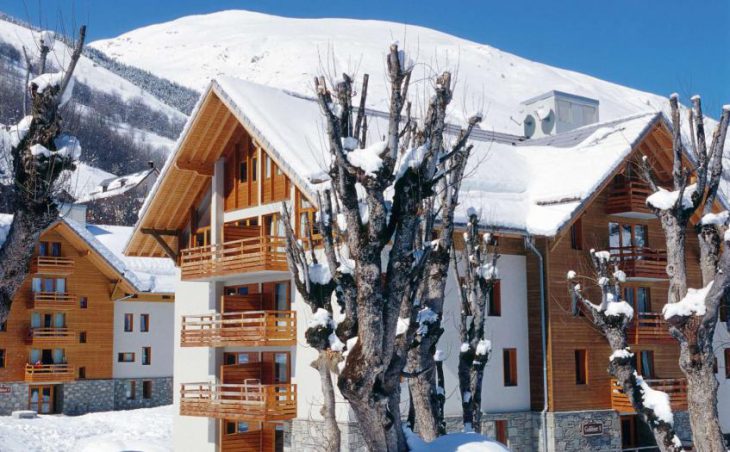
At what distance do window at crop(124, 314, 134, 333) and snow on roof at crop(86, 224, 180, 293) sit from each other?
2.23 meters

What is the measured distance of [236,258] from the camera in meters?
28.4

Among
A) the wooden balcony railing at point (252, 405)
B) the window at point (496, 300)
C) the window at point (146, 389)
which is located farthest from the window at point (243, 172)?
the window at point (146, 389)

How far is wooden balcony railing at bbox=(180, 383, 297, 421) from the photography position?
26.5 m

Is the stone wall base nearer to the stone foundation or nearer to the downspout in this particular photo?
the stone foundation

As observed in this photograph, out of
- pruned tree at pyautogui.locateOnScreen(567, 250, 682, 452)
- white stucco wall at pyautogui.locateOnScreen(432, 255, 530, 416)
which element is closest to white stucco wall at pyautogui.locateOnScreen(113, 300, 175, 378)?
white stucco wall at pyautogui.locateOnScreen(432, 255, 530, 416)

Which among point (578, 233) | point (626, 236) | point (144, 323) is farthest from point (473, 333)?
point (144, 323)

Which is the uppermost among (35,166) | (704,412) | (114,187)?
(114,187)

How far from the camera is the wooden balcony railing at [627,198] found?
3105 cm

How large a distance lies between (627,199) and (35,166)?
825 inches

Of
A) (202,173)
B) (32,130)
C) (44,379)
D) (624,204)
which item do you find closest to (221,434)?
(202,173)

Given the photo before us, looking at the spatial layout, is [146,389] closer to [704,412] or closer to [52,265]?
[52,265]

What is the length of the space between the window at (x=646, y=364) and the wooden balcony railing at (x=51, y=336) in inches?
1132

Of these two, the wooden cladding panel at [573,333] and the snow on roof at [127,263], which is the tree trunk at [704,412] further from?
the snow on roof at [127,263]

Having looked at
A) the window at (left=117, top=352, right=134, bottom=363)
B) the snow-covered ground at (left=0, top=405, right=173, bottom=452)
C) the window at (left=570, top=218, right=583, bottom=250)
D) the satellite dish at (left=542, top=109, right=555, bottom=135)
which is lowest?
the snow-covered ground at (left=0, top=405, right=173, bottom=452)
